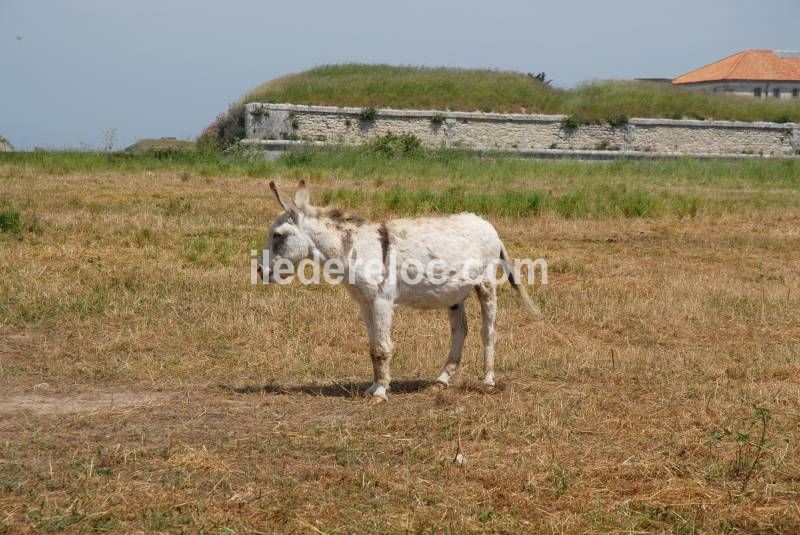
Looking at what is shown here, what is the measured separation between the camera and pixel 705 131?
46.7 metres

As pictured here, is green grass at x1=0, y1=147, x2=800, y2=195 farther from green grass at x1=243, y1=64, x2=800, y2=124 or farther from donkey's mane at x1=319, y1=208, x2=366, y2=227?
donkey's mane at x1=319, y1=208, x2=366, y2=227

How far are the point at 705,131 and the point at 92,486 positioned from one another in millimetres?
43881

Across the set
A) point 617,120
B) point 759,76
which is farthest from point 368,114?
point 759,76

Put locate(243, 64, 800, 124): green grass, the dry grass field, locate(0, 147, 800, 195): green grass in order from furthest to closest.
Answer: locate(243, 64, 800, 124): green grass, locate(0, 147, 800, 195): green grass, the dry grass field

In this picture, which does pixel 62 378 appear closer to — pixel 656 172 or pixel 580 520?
pixel 580 520

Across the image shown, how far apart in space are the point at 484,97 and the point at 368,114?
6.52 meters

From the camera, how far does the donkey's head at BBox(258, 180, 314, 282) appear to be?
9.49 meters

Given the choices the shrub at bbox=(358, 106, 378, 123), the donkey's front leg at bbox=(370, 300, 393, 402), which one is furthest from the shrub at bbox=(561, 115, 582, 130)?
the donkey's front leg at bbox=(370, 300, 393, 402)

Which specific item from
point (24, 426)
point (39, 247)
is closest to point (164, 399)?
point (24, 426)

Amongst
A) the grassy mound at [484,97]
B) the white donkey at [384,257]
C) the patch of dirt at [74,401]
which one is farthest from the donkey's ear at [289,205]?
the grassy mound at [484,97]

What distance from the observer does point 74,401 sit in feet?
30.0

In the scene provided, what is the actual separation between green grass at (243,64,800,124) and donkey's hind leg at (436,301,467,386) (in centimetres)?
3365

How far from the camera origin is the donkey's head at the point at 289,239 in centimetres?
949

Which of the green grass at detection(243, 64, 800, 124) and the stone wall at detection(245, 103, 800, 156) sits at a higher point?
the green grass at detection(243, 64, 800, 124)
